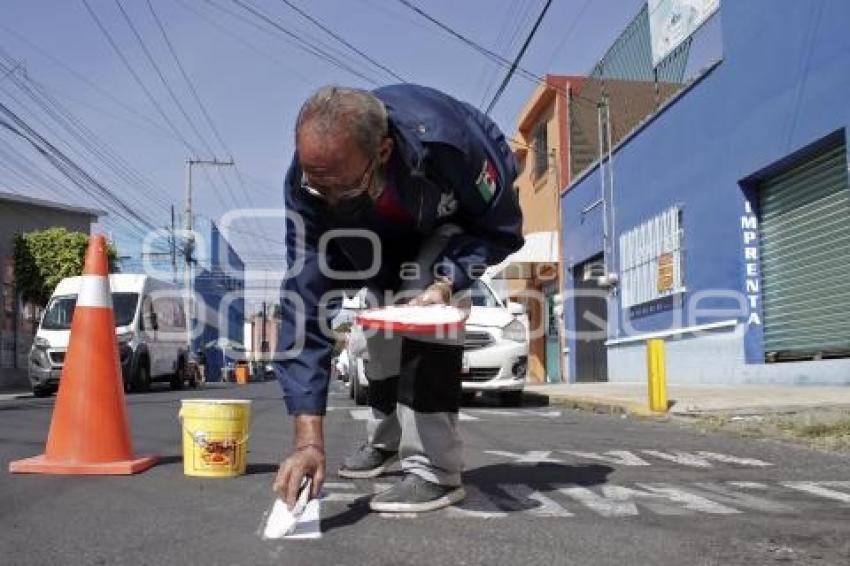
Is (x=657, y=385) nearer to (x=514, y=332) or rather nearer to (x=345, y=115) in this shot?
(x=514, y=332)

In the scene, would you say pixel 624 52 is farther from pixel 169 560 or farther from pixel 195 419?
pixel 169 560

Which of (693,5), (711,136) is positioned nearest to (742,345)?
(711,136)

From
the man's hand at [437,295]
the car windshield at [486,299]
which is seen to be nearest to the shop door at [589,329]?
the car windshield at [486,299]

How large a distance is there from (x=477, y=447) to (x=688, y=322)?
9344mm

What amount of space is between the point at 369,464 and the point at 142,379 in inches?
610

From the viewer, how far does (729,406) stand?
8695 millimetres

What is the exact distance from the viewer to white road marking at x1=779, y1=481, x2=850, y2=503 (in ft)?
12.7

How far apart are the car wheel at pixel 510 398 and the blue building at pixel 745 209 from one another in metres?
3.14

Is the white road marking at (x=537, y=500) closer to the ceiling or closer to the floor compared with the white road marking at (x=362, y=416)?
closer to the floor

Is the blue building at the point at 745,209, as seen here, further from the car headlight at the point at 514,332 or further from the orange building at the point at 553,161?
the car headlight at the point at 514,332

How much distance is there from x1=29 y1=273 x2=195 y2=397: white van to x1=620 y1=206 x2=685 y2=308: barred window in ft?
30.5

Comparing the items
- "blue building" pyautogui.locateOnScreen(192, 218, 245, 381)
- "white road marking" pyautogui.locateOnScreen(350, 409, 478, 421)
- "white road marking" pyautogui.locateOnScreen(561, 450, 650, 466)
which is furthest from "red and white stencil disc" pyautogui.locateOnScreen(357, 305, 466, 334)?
"blue building" pyautogui.locateOnScreen(192, 218, 245, 381)

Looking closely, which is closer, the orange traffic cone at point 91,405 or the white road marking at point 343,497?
the white road marking at point 343,497

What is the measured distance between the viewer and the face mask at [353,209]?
293 centimetres
